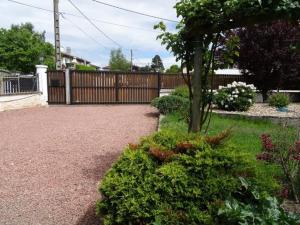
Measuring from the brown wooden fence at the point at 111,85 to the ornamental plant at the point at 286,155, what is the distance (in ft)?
48.1

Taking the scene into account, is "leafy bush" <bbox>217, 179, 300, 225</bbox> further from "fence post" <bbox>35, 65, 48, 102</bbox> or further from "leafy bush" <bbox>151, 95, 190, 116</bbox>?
"fence post" <bbox>35, 65, 48, 102</bbox>

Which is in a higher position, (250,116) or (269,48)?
(269,48)

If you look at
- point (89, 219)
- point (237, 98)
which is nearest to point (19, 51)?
point (237, 98)

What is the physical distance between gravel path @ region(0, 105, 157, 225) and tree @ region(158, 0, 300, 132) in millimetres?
1863

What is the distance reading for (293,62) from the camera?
15.7 m

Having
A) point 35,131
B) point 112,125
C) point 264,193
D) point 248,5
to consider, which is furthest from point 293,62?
point 264,193

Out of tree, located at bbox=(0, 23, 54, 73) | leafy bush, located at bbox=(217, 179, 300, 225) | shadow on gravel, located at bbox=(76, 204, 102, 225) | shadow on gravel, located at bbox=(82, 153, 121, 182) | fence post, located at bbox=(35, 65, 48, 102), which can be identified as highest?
tree, located at bbox=(0, 23, 54, 73)

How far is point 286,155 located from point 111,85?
15.4 meters

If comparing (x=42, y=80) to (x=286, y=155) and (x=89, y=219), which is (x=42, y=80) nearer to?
(x=89, y=219)

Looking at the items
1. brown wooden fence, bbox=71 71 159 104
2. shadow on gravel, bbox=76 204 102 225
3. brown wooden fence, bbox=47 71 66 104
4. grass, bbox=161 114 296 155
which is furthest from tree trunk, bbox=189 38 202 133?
brown wooden fence, bbox=47 71 66 104

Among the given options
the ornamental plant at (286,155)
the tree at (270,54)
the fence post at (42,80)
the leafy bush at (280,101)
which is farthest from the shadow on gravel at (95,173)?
the fence post at (42,80)

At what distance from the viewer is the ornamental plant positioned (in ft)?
14.1

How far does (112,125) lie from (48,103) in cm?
892

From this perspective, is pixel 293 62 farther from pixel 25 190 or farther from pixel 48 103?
pixel 25 190
